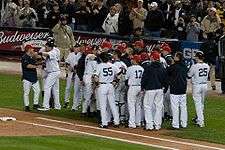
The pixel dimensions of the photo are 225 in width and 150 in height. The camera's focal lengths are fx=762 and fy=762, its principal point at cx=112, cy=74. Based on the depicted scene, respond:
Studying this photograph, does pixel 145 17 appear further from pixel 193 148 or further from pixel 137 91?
pixel 193 148

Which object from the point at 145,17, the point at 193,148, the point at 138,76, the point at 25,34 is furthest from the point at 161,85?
the point at 25,34

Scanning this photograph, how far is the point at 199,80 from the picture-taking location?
851 inches

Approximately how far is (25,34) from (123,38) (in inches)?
205

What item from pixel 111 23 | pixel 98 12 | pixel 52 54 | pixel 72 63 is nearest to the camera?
pixel 52 54

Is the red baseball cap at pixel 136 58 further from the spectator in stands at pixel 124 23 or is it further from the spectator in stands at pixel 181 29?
the spectator in stands at pixel 124 23

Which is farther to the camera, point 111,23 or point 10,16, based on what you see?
point 10,16

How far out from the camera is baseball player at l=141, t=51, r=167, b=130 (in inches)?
819

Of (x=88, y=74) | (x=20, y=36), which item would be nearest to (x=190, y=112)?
(x=88, y=74)

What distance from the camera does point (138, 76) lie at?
21094mm

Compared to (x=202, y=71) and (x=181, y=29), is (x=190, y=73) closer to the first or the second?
(x=202, y=71)

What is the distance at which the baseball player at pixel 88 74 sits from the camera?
22609 mm

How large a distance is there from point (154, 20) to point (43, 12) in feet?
20.2

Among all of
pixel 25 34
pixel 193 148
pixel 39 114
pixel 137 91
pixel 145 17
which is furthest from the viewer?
pixel 25 34

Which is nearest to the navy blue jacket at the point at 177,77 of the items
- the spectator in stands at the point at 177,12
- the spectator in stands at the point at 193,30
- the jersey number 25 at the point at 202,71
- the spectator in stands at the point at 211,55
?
the jersey number 25 at the point at 202,71
